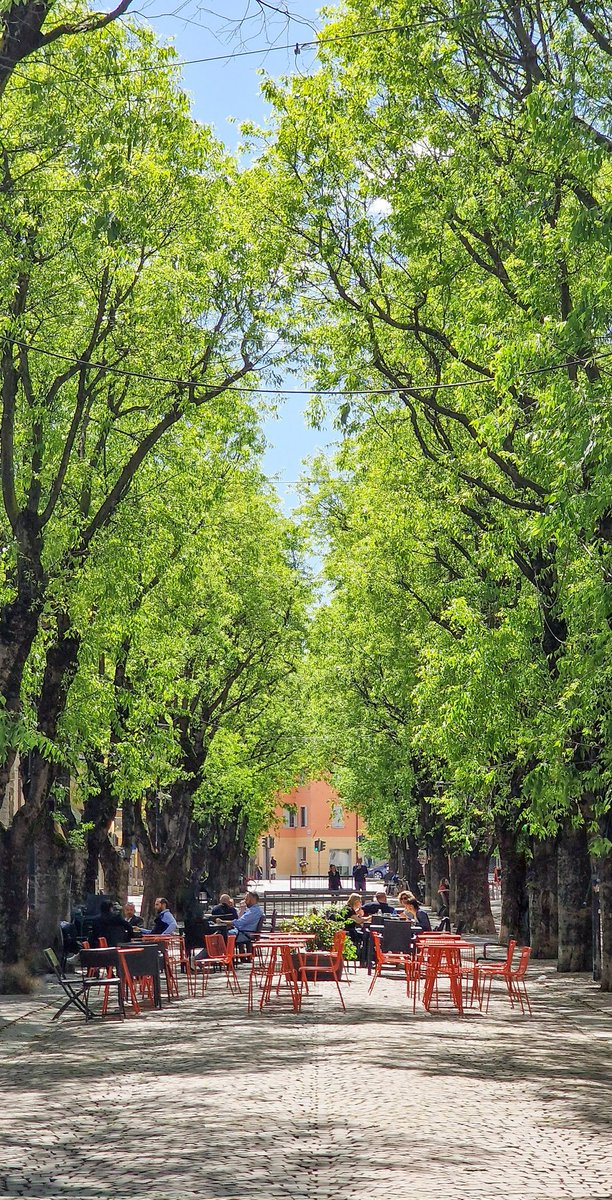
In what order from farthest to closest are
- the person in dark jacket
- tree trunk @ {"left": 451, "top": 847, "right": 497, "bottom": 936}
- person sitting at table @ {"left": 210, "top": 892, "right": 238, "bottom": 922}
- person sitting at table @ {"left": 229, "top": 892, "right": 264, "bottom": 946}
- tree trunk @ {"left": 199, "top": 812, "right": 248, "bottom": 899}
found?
tree trunk @ {"left": 199, "top": 812, "right": 248, "bottom": 899} < tree trunk @ {"left": 451, "top": 847, "right": 497, "bottom": 936} < person sitting at table @ {"left": 210, "top": 892, "right": 238, "bottom": 922} < person sitting at table @ {"left": 229, "top": 892, "right": 264, "bottom": 946} < the person in dark jacket

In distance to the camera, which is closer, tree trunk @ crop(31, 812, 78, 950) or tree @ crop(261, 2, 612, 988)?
tree @ crop(261, 2, 612, 988)

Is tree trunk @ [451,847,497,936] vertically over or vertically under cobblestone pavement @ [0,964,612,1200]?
over

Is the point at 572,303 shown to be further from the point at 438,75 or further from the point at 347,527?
the point at 347,527

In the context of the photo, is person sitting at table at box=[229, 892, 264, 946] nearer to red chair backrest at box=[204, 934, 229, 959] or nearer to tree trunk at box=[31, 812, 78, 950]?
red chair backrest at box=[204, 934, 229, 959]

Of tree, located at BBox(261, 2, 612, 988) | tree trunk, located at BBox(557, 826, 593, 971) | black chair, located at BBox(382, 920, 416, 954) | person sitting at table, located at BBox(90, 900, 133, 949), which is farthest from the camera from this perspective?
tree trunk, located at BBox(557, 826, 593, 971)

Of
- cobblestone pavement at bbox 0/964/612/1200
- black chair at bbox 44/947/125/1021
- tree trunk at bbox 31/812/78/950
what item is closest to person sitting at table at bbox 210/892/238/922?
tree trunk at bbox 31/812/78/950

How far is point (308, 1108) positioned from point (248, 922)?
16.5m

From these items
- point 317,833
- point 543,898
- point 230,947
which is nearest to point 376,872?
point 317,833

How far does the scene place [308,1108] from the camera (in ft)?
38.2

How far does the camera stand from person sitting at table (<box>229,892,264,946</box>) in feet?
91.3

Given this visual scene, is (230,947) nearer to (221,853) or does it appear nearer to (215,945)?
(215,945)

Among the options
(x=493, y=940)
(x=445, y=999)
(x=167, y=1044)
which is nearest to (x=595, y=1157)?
(x=167, y=1044)

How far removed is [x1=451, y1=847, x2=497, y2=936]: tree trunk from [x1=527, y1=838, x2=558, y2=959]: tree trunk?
6643mm

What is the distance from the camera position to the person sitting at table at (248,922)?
27.8 metres
